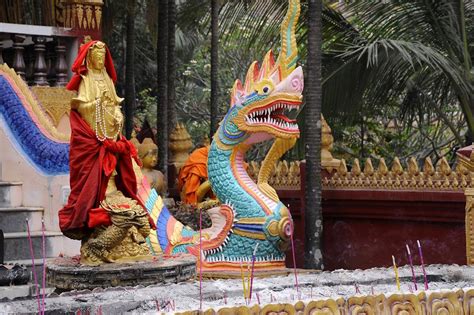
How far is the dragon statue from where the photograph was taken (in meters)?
11.8

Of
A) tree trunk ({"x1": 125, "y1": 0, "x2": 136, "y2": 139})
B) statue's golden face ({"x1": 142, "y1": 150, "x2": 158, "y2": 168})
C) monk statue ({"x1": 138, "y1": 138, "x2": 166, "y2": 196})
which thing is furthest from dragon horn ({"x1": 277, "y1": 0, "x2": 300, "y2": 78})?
tree trunk ({"x1": 125, "y1": 0, "x2": 136, "y2": 139})

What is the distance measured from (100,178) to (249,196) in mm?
3295

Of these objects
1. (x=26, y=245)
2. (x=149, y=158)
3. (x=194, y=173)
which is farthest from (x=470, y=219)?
(x=194, y=173)

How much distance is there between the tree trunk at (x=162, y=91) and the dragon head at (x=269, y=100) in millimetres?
4454

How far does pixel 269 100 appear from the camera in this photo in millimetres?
11969

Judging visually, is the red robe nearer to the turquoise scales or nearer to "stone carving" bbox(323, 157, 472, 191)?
the turquoise scales

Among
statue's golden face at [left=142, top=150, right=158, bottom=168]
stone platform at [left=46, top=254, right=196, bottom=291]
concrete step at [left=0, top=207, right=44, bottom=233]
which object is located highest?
statue's golden face at [left=142, top=150, right=158, bottom=168]

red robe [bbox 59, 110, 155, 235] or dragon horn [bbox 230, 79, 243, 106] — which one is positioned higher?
dragon horn [bbox 230, 79, 243, 106]

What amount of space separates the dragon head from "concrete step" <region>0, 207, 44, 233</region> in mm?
2338

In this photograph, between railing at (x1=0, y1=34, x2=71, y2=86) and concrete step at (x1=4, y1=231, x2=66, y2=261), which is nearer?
concrete step at (x1=4, y1=231, x2=66, y2=261)

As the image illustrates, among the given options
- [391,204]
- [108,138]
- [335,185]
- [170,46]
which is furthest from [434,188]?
[170,46]

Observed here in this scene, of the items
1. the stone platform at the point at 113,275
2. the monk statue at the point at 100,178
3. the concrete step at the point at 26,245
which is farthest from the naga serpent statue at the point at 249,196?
the stone platform at the point at 113,275

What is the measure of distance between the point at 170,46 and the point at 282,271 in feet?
26.8

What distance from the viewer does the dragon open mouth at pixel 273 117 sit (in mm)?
12000
